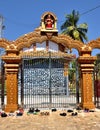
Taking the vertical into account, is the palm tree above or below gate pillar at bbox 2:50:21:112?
above

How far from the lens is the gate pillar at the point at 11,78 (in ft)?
53.6

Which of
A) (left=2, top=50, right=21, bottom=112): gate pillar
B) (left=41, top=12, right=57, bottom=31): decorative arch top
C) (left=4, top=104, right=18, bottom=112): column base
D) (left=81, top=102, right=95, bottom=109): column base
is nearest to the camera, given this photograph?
(left=4, top=104, right=18, bottom=112): column base

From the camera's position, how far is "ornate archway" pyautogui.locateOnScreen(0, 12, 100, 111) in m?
16.4

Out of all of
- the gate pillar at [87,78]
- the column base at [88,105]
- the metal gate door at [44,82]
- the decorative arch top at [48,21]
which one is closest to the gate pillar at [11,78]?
the decorative arch top at [48,21]

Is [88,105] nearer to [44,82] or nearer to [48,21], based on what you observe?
[48,21]

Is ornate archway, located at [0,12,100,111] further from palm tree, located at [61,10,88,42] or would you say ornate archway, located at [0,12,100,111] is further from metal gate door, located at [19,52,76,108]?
palm tree, located at [61,10,88,42]

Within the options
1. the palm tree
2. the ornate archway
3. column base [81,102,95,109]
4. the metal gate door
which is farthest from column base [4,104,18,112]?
the palm tree

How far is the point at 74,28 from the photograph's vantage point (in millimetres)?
43438

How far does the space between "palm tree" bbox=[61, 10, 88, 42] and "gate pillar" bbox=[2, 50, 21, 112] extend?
85.9 ft

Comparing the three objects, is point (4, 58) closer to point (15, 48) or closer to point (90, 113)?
point (15, 48)

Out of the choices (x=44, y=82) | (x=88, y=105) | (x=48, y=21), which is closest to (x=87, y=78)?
(x=88, y=105)

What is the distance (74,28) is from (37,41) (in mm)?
26948

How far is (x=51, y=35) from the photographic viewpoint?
672 inches

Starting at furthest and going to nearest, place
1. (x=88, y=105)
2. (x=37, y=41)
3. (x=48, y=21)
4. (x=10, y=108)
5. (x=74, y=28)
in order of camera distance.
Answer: (x=74, y=28) → (x=48, y=21) → (x=37, y=41) → (x=88, y=105) → (x=10, y=108)
